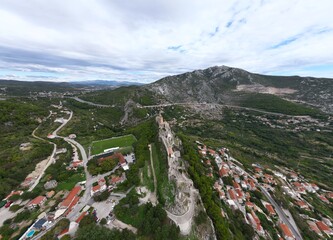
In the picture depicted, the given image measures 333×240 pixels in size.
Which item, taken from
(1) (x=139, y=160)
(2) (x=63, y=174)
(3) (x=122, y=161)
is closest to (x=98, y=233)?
(1) (x=139, y=160)

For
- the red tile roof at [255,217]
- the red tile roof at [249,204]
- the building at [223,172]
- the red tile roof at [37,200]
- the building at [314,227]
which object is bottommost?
the building at [314,227]

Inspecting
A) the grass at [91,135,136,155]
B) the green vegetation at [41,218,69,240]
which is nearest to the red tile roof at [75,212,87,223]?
the green vegetation at [41,218,69,240]

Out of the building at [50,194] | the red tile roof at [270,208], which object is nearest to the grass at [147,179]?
the building at [50,194]

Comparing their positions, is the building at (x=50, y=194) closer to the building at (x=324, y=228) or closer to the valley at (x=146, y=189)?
the valley at (x=146, y=189)

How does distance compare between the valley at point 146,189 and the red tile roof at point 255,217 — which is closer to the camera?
the valley at point 146,189

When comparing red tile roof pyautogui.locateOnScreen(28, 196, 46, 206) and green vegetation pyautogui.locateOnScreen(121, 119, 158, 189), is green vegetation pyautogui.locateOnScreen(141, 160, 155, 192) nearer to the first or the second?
green vegetation pyautogui.locateOnScreen(121, 119, 158, 189)

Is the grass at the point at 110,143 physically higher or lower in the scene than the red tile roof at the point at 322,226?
higher

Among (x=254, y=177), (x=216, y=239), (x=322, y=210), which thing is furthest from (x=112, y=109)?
(x=322, y=210)
